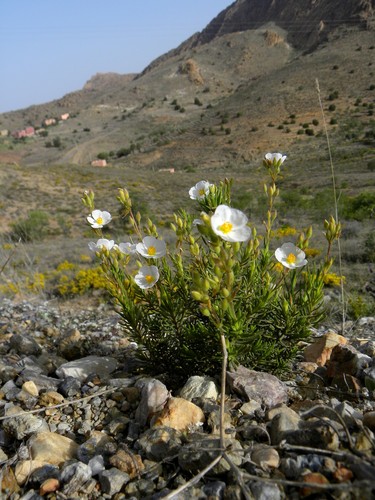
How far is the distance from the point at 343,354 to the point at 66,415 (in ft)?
5.39

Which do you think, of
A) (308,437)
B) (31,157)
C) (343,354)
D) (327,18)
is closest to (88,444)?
(308,437)

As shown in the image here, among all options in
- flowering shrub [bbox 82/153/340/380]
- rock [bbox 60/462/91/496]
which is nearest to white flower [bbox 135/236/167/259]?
flowering shrub [bbox 82/153/340/380]

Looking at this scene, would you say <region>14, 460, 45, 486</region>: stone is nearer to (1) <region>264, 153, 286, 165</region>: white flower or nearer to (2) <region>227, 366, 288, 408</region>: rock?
(2) <region>227, 366, 288, 408</region>: rock

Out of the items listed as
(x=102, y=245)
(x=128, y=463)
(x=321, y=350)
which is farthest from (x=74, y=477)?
(x=321, y=350)

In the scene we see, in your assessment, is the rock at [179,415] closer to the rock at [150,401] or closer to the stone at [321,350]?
the rock at [150,401]

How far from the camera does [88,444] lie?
5.90 feet

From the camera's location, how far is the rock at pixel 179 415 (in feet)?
5.90

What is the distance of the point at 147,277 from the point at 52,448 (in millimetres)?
882

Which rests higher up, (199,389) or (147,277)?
(147,277)

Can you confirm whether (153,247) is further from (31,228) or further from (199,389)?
(31,228)

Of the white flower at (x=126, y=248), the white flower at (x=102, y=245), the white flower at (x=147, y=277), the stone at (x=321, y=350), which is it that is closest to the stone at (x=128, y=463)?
the white flower at (x=147, y=277)

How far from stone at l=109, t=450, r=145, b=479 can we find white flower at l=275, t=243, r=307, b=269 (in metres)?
1.14

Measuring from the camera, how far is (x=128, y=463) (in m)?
1.59

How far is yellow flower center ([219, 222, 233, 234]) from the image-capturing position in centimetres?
164
